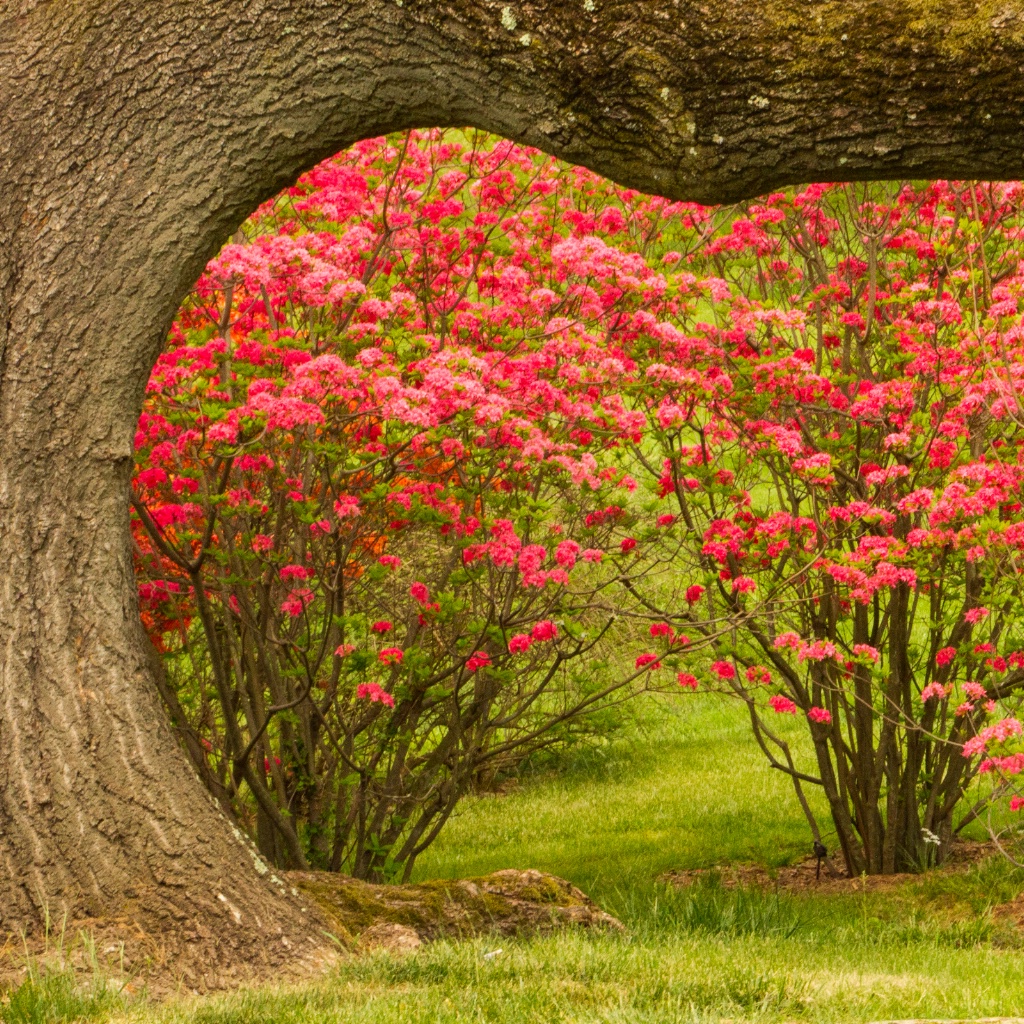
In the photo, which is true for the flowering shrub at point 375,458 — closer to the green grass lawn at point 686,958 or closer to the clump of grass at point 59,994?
the green grass lawn at point 686,958

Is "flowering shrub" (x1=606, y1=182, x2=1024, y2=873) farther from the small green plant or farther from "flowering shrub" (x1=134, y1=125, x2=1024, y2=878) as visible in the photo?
the small green plant

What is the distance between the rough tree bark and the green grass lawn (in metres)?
0.65

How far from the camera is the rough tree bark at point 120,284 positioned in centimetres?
407

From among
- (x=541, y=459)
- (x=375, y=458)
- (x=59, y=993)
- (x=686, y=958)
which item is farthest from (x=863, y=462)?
(x=59, y=993)

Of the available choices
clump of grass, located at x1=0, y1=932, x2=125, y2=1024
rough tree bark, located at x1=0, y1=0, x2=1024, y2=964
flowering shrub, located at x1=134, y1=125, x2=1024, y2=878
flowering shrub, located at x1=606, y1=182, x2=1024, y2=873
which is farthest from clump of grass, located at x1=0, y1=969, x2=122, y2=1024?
flowering shrub, located at x1=606, y1=182, x2=1024, y2=873

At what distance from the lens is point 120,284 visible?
4.31 m

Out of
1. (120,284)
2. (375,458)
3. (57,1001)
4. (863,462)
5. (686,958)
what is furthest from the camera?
(863,462)

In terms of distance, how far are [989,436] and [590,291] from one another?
2.63 metres

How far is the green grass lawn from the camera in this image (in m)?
3.48

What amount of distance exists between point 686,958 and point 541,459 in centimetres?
252

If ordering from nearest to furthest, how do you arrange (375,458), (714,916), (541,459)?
(714,916), (375,458), (541,459)

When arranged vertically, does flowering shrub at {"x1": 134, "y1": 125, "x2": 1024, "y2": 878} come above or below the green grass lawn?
above

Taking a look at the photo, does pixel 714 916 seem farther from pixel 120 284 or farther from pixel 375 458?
pixel 120 284

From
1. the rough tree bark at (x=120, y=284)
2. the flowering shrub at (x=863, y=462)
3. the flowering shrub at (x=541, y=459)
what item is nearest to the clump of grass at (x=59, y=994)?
the rough tree bark at (x=120, y=284)
